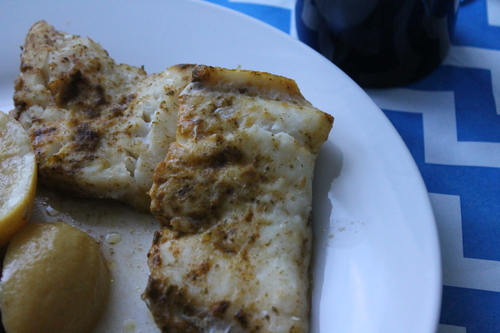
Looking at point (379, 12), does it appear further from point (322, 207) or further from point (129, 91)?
point (129, 91)

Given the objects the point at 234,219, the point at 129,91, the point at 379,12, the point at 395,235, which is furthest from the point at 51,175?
the point at 379,12

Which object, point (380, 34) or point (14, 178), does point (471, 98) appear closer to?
point (380, 34)

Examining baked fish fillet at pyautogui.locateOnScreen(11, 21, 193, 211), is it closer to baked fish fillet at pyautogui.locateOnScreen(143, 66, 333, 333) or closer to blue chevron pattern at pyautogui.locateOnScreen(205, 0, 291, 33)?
baked fish fillet at pyautogui.locateOnScreen(143, 66, 333, 333)

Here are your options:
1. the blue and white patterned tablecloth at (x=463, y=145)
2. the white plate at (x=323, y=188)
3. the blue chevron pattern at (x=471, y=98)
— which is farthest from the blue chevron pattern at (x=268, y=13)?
the blue chevron pattern at (x=471, y=98)

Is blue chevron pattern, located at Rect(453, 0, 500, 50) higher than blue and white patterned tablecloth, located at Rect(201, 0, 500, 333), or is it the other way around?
blue chevron pattern, located at Rect(453, 0, 500, 50)

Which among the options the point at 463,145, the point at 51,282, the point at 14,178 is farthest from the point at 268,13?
the point at 51,282

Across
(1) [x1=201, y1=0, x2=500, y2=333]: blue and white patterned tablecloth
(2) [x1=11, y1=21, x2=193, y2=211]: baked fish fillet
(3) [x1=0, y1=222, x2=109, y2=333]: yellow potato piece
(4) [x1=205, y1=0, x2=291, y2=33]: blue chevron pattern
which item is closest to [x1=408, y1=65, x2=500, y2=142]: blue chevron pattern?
(1) [x1=201, y1=0, x2=500, y2=333]: blue and white patterned tablecloth

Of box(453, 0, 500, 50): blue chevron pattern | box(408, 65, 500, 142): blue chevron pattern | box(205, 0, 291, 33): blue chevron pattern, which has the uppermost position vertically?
box(453, 0, 500, 50): blue chevron pattern
